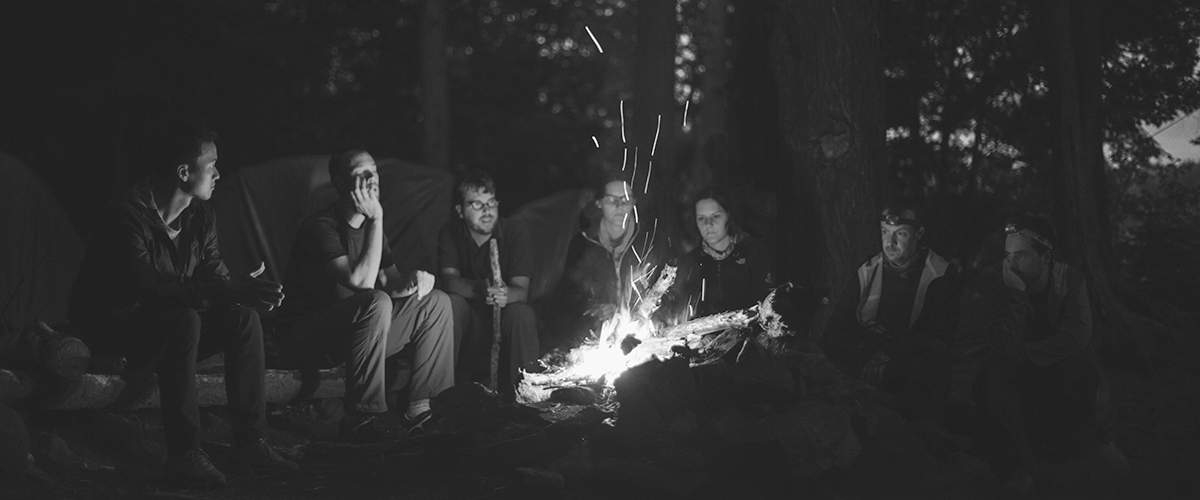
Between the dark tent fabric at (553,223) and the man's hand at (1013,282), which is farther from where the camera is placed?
the dark tent fabric at (553,223)

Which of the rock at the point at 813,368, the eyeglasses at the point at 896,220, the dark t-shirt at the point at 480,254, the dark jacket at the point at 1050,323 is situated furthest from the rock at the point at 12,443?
the dark jacket at the point at 1050,323

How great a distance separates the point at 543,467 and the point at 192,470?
1.63 m

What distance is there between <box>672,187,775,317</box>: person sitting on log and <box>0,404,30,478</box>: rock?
139 inches

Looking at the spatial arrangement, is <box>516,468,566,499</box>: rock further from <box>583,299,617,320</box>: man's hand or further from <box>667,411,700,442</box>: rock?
<box>583,299,617,320</box>: man's hand

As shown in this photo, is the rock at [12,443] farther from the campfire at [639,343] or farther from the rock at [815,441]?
the rock at [815,441]

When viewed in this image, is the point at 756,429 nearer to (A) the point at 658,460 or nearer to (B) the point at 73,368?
(A) the point at 658,460

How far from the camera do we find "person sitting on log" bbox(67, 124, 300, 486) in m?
4.73

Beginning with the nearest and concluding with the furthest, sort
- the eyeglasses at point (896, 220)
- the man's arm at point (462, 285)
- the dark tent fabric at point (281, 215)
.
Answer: the eyeglasses at point (896, 220) → the man's arm at point (462, 285) → the dark tent fabric at point (281, 215)

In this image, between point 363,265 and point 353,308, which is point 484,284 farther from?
point 353,308

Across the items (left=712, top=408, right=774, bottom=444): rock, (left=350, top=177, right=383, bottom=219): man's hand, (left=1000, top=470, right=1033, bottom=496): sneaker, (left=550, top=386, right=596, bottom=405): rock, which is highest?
(left=350, top=177, right=383, bottom=219): man's hand

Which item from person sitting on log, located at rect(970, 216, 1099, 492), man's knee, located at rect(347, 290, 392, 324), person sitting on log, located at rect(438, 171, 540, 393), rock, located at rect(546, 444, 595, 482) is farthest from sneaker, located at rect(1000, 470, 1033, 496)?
man's knee, located at rect(347, 290, 392, 324)

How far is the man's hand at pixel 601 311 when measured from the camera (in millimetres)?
6738

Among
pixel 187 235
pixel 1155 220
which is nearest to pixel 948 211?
pixel 1155 220

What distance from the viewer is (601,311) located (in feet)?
22.7
